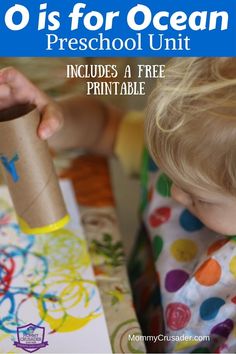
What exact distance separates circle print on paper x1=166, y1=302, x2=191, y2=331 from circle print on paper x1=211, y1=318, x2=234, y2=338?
33 millimetres

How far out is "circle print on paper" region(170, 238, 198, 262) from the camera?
0.68 meters

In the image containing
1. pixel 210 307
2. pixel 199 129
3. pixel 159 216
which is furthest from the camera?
pixel 159 216

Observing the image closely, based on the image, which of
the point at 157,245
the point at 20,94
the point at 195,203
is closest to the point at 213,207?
the point at 195,203

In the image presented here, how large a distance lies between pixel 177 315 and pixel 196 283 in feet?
0.14

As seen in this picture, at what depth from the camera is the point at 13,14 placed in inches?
23.4

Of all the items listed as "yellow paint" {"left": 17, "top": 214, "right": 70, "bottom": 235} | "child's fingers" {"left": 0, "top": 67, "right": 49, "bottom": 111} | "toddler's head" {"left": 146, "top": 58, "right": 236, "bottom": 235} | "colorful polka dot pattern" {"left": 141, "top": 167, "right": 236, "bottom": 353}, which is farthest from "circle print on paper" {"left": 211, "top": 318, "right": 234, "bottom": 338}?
"child's fingers" {"left": 0, "top": 67, "right": 49, "bottom": 111}

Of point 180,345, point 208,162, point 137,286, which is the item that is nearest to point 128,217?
point 137,286

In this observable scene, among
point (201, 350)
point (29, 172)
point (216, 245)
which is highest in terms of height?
point (29, 172)

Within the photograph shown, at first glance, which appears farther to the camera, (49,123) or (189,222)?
(189,222)

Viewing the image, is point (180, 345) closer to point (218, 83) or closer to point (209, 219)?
point (209, 219)

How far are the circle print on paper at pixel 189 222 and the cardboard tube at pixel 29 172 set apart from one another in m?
0.16

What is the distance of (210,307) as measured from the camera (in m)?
0.62

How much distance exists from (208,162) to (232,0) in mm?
184

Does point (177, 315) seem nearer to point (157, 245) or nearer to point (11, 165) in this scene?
point (157, 245)
